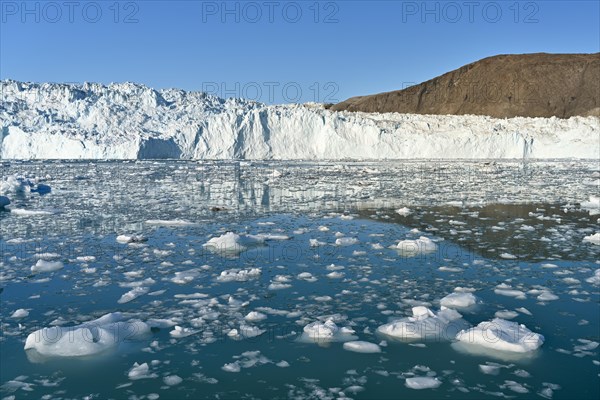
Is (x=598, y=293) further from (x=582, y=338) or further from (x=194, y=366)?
(x=194, y=366)

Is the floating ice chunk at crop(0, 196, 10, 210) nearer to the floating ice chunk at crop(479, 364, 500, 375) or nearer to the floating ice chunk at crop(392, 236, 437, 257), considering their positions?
the floating ice chunk at crop(392, 236, 437, 257)

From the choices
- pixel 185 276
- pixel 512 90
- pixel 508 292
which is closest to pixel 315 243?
pixel 185 276

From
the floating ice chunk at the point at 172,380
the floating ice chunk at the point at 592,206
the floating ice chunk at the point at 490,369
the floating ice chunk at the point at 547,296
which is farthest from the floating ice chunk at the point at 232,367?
the floating ice chunk at the point at 592,206

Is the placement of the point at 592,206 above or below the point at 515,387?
above

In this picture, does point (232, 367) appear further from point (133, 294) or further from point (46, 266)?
point (46, 266)

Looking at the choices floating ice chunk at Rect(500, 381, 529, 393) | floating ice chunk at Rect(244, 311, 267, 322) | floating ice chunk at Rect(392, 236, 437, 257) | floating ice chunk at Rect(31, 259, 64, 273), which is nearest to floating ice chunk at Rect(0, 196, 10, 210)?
floating ice chunk at Rect(31, 259, 64, 273)

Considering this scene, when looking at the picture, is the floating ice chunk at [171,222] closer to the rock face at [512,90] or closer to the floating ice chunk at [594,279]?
the floating ice chunk at [594,279]
